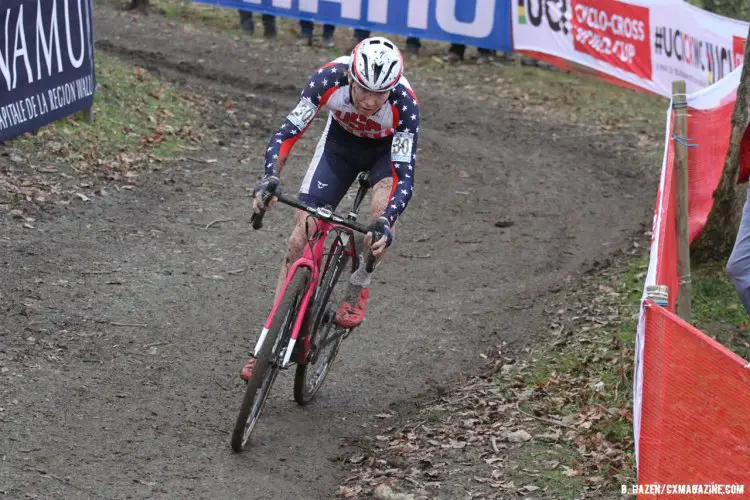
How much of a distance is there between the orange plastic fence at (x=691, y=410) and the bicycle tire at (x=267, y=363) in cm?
215

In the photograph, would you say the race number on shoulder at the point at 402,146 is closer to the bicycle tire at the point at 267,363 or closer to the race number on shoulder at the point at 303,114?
the race number on shoulder at the point at 303,114

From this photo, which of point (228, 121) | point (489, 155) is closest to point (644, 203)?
point (489, 155)

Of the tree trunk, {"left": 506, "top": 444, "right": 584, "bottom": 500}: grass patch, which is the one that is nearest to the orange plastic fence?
{"left": 506, "top": 444, "right": 584, "bottom": 500}: grass patch

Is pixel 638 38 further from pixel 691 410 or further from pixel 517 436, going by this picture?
pixel 691 410

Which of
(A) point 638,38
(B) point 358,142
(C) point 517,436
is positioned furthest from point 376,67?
(A) point 638,38

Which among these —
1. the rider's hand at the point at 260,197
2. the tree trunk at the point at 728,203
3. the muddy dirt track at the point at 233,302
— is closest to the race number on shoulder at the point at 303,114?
the rider's hand at the point at 260,197

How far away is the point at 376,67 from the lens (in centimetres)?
617

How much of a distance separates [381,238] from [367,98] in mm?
916

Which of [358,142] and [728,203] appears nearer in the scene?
[358,142]

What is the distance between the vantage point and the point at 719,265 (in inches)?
343

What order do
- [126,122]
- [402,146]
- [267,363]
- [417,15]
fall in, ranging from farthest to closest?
[417,15] → [126,122] → [402,146] → [267,363]

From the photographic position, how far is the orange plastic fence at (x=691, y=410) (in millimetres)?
4184

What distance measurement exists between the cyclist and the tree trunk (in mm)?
3201

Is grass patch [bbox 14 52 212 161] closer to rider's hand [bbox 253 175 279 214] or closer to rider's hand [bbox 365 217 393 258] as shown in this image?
rider's hand [bbox 253 175 279 214]
